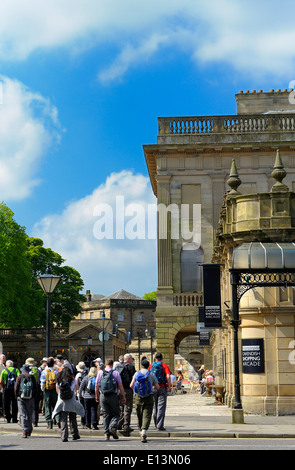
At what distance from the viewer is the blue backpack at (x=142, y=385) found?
16.7 m

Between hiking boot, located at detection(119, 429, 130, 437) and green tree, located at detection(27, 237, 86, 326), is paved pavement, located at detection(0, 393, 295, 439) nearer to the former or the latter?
hiking boot, located at detection(119, 429, 130, 437)

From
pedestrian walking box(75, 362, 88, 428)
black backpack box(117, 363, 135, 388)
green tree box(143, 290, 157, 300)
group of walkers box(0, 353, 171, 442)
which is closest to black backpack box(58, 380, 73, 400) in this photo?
group of walkers box(0, 353, 171, 442)

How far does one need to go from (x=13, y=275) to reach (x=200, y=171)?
2204 cm

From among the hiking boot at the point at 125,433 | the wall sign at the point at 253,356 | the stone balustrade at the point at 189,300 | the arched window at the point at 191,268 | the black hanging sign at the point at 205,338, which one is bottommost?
the hiking boot at the point at 125,433

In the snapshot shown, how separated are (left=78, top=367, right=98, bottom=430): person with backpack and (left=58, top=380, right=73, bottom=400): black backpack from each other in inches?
127

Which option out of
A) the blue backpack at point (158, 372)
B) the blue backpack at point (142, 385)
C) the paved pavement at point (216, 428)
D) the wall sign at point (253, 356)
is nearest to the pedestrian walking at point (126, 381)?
the paved pavement at point (216, 428)

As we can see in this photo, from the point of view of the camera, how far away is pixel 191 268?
1745 inches

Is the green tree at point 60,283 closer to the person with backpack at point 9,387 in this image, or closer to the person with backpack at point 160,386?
the person with backpack at point 9,387

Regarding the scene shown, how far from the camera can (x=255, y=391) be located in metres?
23.0

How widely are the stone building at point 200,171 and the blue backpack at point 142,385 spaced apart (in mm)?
26972

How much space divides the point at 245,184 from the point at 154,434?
29359 millimetres

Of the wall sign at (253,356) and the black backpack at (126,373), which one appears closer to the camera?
the black backpack at (126,373)

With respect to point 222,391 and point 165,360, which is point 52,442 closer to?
point 222,391

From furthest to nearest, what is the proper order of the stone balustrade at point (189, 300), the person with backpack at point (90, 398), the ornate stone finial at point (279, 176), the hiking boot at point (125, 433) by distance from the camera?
the stone balustrade at point (189, 300)
the ornate stone finial at point (279, 176)
the person with backpack at point (90, 398)
the hiking boot at point (125, 433)
